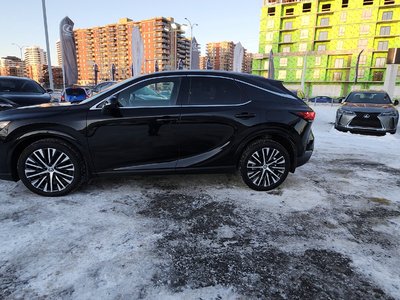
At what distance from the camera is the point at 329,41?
47.6 m

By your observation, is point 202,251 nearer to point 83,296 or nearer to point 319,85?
point 83,296

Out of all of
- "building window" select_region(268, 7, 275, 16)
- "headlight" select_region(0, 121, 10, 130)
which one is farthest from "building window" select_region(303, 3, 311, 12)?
"headlight" select_region(0, 121, 10, 130)

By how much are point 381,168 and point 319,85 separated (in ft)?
159

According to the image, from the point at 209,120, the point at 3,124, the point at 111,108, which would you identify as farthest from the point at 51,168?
the point at 209,120

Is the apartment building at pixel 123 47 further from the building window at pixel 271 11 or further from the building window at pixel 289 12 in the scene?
the building window at pixel 289 12

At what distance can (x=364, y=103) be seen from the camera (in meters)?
10.1

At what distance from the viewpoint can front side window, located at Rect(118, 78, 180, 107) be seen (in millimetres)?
3793

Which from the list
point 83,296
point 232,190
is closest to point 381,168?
point 232,190

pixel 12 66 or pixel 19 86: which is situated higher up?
pixel 12 66

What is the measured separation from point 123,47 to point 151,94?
135696 mm

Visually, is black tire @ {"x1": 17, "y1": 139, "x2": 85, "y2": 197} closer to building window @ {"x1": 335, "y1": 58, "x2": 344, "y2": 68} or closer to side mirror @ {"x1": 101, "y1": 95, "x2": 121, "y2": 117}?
side mirror @ {"x1": 101, "y1": 95, "x2": 121, "y2": 117}

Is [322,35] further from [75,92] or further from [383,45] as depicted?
[75,92]

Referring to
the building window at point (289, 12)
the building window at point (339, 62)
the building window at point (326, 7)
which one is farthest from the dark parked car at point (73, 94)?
the building window at point (289, 12)

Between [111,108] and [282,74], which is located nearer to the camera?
[111,108]
